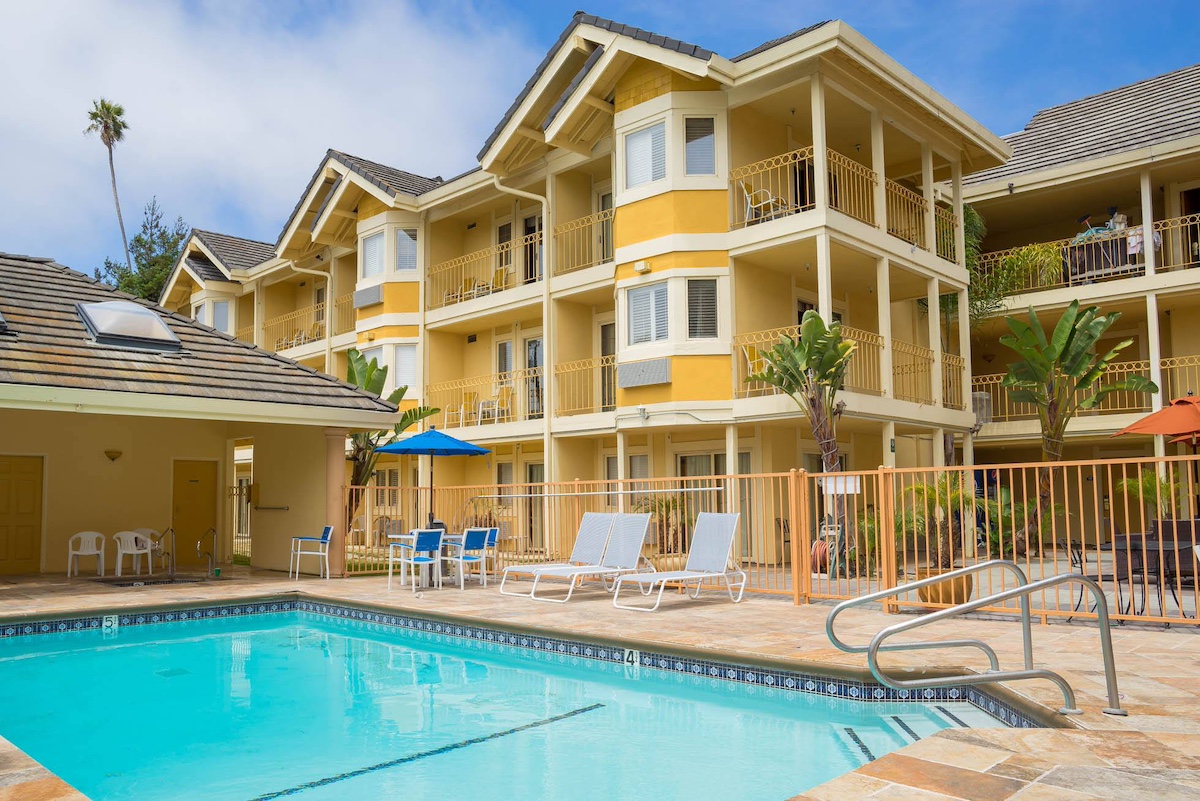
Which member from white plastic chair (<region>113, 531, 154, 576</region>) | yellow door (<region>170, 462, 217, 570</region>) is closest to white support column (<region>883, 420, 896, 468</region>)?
white plastic chair (<region>113, 531, 154, 576</region>)

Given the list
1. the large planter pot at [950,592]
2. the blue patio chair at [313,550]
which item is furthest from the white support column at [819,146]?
the blue patio chair at [313,550]

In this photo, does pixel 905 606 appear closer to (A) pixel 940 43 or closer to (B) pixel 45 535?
(B) pixel 45 535

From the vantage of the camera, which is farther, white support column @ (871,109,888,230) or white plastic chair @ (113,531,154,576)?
white support column @ (871,109,888,230)

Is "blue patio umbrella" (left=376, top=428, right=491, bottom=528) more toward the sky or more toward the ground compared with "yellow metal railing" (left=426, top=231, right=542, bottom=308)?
more toward the ground

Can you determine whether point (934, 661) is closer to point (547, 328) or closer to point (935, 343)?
point (935, 343)

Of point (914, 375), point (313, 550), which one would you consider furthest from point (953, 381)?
point (313, 550)

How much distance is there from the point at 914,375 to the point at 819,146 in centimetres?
588

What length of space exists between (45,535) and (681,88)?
46.1 ft

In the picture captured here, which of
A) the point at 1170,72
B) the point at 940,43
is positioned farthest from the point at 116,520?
the point at 940,43

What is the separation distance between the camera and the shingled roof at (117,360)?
521 inches

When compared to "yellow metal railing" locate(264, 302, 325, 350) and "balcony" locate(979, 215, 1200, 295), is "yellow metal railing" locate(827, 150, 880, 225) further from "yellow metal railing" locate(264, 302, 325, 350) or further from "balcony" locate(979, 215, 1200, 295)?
"yellow metal railing" locate(264, 302, 325, 350)

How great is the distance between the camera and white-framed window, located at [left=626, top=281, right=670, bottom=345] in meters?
17.8

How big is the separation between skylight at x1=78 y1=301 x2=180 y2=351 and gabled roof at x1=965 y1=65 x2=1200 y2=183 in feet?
61.1

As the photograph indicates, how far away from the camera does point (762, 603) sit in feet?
38.2
